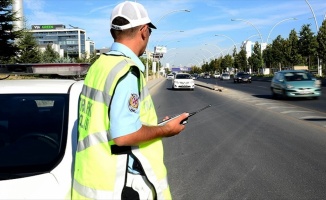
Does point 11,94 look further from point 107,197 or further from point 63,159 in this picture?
point 107,197

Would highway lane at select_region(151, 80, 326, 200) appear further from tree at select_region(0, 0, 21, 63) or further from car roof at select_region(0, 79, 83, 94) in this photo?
tree at select_region(0, 0, 21, 63)

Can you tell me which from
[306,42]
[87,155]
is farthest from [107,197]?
[306,42]

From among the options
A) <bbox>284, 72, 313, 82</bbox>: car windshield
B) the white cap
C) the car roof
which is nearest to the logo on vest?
the white cap

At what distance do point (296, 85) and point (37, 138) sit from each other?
19.4 metres

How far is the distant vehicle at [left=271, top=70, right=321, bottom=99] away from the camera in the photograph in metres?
20.1

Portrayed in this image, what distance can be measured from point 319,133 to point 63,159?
834 centimetres

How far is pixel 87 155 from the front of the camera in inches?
73.7

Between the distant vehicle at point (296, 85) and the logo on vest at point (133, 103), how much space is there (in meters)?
19.5

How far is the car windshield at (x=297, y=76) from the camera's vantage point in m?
21.0

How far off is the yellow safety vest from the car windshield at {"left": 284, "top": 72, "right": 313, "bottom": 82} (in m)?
20.2

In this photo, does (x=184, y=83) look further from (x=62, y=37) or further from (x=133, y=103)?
(x=62, y=37)

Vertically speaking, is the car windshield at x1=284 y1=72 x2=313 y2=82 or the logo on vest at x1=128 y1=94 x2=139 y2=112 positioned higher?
the car windshield at x1=284 y1=72 x2=313 y2=82

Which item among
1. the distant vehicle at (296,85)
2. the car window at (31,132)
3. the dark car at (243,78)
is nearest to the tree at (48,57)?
the dark car at (243,78)

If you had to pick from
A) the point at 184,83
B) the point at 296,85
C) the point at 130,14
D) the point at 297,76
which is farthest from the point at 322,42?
the point at 130,14
